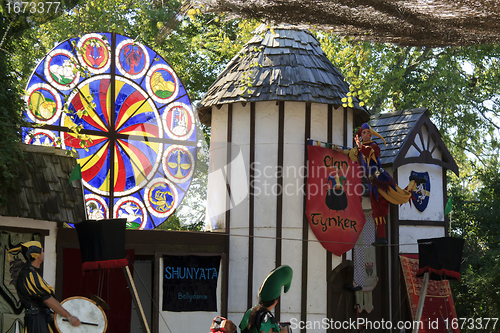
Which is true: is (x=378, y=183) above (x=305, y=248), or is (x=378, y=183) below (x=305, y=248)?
above

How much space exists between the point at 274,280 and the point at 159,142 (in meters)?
5.36

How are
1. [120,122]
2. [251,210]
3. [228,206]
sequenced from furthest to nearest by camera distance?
[228,206] → [251,210] → [120,122]

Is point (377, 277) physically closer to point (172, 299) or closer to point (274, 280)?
point (172, 299)

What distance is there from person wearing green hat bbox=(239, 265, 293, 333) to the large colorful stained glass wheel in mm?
4777

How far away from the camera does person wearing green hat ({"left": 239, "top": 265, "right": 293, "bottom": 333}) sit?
603 cm

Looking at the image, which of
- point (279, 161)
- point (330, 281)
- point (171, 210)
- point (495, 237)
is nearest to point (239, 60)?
point (279, 161)

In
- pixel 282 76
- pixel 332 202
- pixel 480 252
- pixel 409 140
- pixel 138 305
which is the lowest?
pixel 138 305

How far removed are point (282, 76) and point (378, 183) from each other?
10.2ft

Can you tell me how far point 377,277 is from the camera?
13.3 m

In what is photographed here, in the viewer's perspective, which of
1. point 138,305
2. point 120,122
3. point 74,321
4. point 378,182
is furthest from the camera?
point 120,122

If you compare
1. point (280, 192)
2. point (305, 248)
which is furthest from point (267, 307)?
point (280, 192)

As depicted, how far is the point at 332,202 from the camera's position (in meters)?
11.4

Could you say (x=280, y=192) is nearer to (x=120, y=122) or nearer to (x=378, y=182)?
(x=378, y=182)

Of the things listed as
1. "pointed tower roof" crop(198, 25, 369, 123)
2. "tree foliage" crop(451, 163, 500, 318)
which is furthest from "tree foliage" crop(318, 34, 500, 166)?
"pointed tower roof" crop(198, 25, 369, 123)
